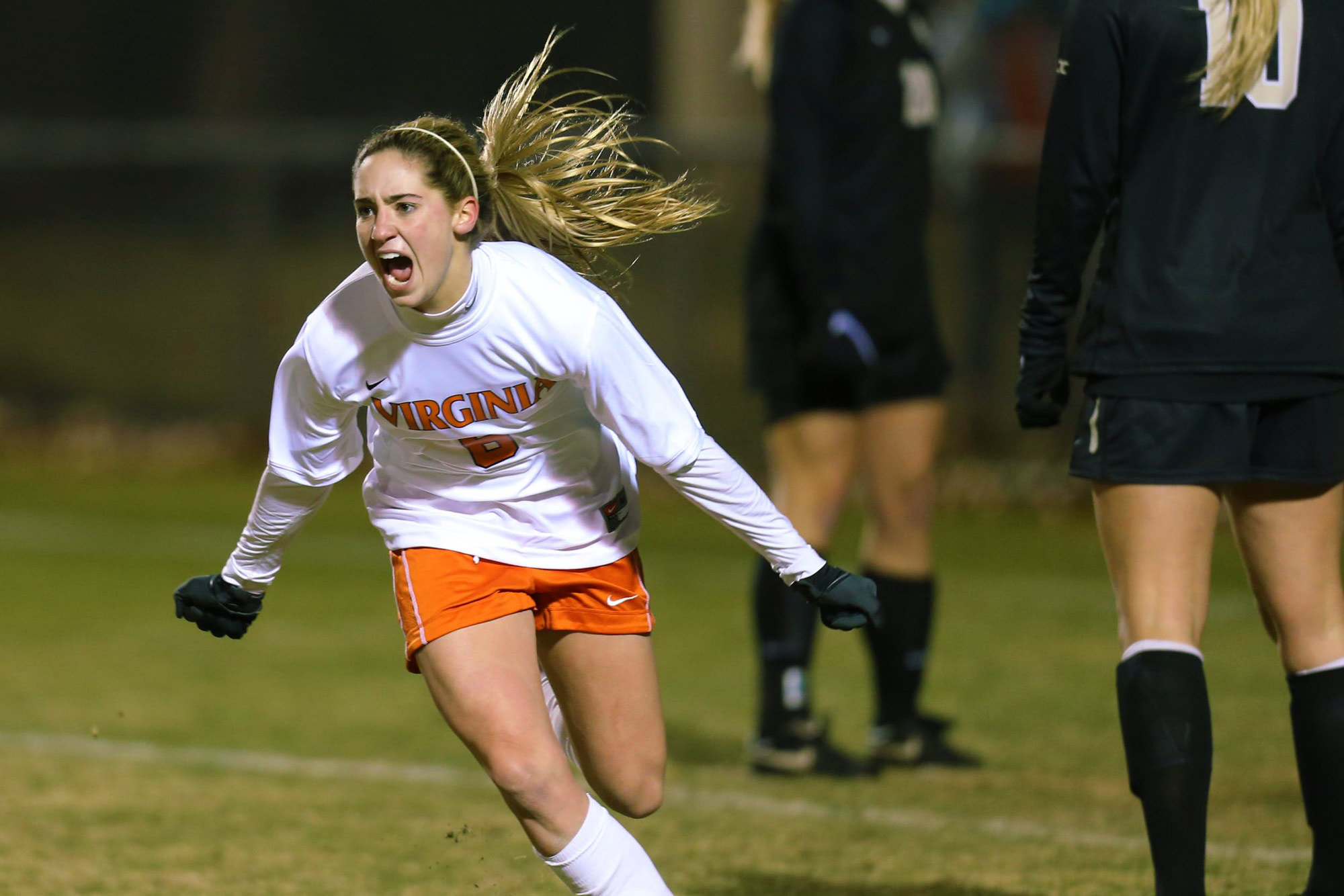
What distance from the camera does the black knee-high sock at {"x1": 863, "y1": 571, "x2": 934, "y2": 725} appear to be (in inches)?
212

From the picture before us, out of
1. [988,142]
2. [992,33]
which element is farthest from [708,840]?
[992,33]

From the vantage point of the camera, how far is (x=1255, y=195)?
10.7 feet

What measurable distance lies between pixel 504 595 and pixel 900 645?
7.00 feet

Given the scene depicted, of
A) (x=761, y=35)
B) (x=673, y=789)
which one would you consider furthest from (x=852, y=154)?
(x=673, y=789)

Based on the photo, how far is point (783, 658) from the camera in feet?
17.4

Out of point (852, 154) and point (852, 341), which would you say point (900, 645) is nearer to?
point (852, 341)

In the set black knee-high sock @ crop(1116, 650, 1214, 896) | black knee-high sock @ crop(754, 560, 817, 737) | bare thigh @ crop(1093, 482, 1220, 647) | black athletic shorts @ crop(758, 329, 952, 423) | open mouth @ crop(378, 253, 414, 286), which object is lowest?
black knee-high sock @ crop(754, 560, 817, 737)

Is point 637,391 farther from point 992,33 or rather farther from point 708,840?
point 992,33

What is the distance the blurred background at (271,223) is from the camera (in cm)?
1240

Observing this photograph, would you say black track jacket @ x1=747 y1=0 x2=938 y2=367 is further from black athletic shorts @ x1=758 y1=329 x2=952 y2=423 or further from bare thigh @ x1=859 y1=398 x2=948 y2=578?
bare thigh @ x1=859 y1=398 x2=948 y2=578

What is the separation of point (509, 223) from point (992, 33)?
37.5 feet

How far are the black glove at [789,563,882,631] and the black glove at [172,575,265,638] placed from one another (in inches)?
44.2

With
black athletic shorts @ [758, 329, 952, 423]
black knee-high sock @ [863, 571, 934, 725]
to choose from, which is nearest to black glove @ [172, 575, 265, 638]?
black athletic shorts @ [758, 329, 952, 423]

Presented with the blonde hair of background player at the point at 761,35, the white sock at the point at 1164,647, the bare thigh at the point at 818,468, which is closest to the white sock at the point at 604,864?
the white sock at the point at 1164,647
